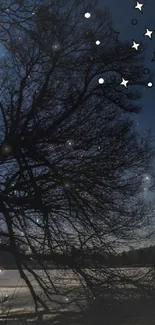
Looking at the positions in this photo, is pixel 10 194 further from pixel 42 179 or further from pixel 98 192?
pixel 98 192

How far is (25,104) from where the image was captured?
284 inches

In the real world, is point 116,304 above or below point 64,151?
below

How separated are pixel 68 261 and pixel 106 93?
2674 millimetres

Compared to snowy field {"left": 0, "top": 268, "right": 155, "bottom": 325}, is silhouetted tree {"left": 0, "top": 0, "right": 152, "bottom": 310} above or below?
above

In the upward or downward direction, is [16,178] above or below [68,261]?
above

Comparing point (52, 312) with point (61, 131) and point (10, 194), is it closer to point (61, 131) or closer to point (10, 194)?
point (10, 194)

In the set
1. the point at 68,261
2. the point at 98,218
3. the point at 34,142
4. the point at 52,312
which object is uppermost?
the point at 34,142

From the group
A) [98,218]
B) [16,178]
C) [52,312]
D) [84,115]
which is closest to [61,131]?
[84,115]

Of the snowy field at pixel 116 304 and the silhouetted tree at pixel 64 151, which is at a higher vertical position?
the silhouetted tree at pixel 64 151

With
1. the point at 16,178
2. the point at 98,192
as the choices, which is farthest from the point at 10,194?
the point at 98,192

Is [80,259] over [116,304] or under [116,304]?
over

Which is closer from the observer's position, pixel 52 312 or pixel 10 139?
pixel 10 139

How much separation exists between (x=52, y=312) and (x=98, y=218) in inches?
73.0

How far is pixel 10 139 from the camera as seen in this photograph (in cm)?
698
